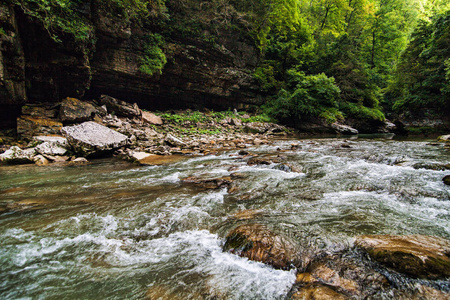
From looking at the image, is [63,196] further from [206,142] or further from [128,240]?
[206,142]

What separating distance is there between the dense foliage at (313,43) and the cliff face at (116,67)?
0.45 metres

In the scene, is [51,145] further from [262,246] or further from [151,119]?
[262,246]

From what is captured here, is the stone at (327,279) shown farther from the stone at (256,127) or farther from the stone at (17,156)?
the stone at (256,127)

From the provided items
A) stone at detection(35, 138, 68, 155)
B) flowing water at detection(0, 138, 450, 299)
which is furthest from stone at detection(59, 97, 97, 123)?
flowing water at detection(0, 138, 450, 299)

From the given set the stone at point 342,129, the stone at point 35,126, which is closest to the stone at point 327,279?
the stone at point 35,126

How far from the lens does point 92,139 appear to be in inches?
321

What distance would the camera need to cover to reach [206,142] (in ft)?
38.6

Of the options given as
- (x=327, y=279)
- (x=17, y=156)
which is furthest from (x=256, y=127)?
(x=327, y=279)

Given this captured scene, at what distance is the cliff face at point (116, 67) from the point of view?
8156 millimetres

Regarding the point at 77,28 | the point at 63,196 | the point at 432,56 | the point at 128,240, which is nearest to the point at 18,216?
the point at 63,196

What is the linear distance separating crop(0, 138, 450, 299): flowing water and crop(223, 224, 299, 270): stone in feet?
0.28

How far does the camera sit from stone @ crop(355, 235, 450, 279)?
178cm

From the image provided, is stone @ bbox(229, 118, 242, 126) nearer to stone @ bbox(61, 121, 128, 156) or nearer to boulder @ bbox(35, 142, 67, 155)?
stone @ bbox(61, 121, 128, 156)

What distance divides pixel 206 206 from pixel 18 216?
117 inches
